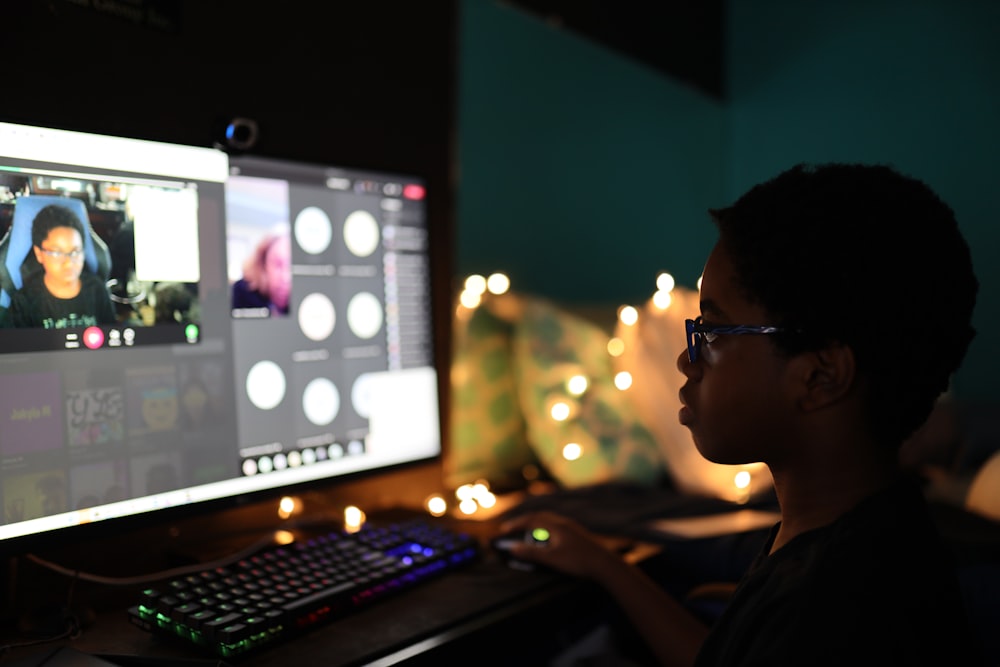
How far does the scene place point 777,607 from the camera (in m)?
0.62

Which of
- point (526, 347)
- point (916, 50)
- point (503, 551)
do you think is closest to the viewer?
point (503, 551)

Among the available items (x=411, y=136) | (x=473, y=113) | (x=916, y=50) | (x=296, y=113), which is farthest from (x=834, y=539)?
(x=916, y=50)

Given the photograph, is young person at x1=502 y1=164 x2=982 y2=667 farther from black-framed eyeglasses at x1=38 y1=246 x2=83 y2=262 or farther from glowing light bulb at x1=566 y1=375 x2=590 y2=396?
glowing light bulb at x1=566 y1=375 x2=590 y2=396

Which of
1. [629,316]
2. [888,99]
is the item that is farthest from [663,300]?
[888,99]

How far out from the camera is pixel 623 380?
1.79m

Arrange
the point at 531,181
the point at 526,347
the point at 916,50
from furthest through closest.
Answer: the point at 916,50 → the point at 531,181 → the point at 526,347

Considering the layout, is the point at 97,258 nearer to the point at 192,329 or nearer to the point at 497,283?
the point at 192,329

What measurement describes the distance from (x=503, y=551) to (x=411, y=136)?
0.82 meters

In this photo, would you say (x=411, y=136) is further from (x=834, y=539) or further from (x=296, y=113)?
(x=834, y=539)

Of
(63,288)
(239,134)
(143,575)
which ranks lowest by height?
(143,575)

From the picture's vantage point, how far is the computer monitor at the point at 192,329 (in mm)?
871

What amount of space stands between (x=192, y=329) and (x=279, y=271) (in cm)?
16

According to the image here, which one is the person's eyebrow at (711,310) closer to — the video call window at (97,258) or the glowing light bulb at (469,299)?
the video call window at (97,258)

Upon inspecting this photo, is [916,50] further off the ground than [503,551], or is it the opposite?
[916,50]
